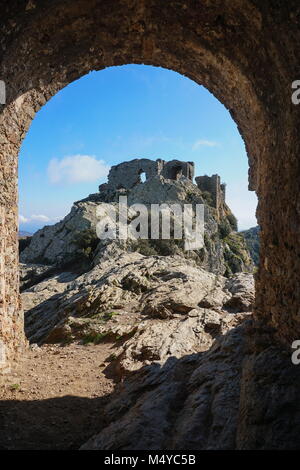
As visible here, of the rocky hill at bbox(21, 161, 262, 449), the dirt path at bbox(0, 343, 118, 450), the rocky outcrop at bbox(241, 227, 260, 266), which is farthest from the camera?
the rocky outcrop at bbox(241, 227, 260, 266)

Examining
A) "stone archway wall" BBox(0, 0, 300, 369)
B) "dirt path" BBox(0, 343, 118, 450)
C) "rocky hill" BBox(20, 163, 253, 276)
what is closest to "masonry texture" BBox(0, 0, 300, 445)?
"stone archway wall" BBox(0, 0, 300, 369)

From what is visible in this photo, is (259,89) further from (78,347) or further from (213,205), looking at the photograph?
(213,205)

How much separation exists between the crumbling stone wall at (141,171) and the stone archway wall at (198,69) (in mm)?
35647

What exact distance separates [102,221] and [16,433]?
1834 centimetres

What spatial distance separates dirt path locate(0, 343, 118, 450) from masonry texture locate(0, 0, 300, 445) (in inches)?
24.5

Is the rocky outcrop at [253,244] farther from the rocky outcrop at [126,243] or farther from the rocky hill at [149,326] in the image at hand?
the rocky hill at [149,326]

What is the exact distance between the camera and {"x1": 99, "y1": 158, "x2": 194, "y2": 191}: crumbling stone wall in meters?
41.0

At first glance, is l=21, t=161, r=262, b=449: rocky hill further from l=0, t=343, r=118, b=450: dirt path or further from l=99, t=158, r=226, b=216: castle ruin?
l=99, t=158, r=226, b=216: castle ruin

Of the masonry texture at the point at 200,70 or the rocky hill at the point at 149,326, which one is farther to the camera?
the rocky hill at the point at 149,326

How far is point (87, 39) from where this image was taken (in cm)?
479

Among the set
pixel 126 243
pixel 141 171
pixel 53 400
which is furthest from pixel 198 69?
pixel 141 171

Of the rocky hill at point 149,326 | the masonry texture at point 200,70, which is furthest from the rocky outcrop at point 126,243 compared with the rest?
the masonry texture at point 200,70

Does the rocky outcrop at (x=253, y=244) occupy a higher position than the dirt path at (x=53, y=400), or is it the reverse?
the rocky outcrop at (x=253, y=244)

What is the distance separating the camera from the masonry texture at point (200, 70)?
3.25 m
